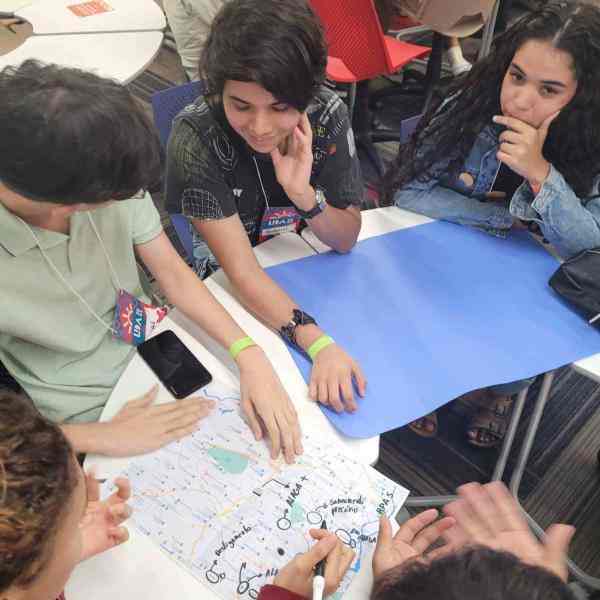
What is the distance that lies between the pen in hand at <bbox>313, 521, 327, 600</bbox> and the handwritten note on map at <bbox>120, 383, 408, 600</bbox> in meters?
0.05

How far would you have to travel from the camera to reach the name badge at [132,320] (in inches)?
43.0

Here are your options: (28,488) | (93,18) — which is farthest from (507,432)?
(93,18)

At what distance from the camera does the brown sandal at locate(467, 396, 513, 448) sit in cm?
178

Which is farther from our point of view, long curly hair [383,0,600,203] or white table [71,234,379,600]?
long curly hair [383,0,600,203]

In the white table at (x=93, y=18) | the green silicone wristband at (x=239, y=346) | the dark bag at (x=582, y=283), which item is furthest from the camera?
the white table at (x=93, y=18)

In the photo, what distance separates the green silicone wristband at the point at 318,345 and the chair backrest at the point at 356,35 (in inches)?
65.3

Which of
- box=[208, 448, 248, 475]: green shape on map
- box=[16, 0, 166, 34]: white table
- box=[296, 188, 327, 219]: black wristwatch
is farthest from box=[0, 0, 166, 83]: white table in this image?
box=[208, 448, 248, 475]: green shape on map

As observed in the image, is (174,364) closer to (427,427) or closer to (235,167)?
(235,167)

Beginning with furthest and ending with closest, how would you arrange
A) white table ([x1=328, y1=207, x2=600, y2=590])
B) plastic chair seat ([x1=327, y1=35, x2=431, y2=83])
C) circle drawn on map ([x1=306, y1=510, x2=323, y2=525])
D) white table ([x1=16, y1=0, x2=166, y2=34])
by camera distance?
plastic chair seat ([x1=327, y1=35, x2=431, y2=83])
white table ([x1=16, y1=0, x2=166, y2=34])
white table ([x1=328, y1=207, x2=600, y2=590])
circle drawn on map ([x1=306, y1=510, x2=323, y2=525])

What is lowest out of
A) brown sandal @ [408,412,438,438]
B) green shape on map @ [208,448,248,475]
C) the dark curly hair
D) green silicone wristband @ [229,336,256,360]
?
brown sandal @ [408,412,438,438]

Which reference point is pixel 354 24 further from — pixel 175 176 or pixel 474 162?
pixel 175 176

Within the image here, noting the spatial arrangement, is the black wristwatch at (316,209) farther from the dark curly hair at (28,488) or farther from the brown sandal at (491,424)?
the brown sandal at (491,424)

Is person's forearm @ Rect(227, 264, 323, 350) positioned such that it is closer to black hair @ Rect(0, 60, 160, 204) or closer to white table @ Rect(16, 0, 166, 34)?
black hair @ Rect(0, 60, 160, 204)

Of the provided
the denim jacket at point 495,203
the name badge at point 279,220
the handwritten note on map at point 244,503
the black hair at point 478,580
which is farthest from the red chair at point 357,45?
the black hair at point 478,580
